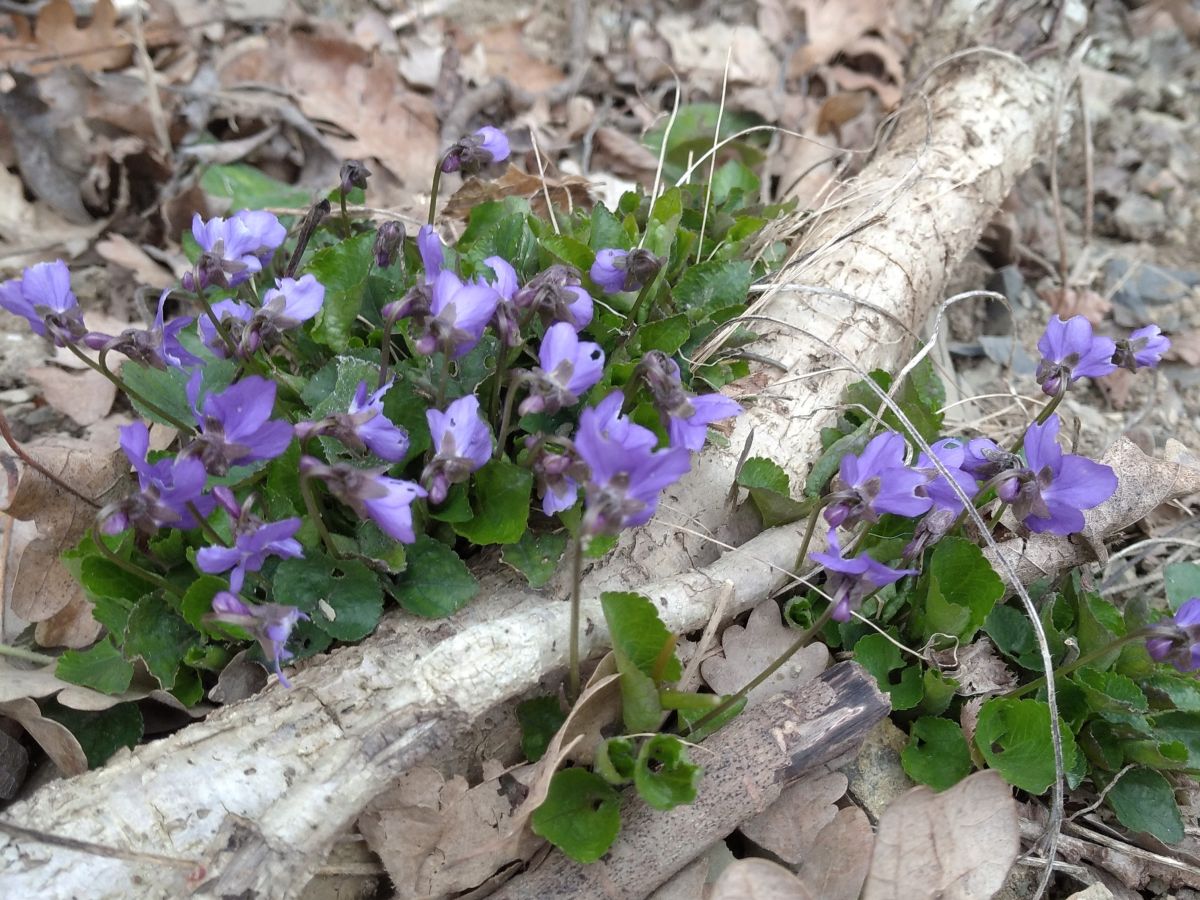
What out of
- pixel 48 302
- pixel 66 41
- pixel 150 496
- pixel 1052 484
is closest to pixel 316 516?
pixel 150 496

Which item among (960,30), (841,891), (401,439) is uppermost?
(960,30)

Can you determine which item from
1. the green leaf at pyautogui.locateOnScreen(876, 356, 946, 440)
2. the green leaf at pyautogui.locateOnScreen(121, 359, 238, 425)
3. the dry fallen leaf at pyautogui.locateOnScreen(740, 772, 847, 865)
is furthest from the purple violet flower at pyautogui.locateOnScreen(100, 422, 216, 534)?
the green leaf at pyautogui.locateOnScreen(876, 356, 946, 440)

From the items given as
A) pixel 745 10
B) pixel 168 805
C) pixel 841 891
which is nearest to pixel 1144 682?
pixel 841 891

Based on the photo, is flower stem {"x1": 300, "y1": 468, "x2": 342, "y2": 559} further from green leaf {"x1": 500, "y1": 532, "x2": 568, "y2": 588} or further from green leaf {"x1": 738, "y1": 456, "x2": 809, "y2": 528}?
green leaf {"x1": 738, "y1": 456, "x2": 809, "y2": 528}

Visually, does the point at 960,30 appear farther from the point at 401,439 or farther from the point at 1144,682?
the point at 401,439

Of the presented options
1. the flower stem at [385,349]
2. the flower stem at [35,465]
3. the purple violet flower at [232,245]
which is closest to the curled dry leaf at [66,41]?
the purple violet flower at [232,245]
